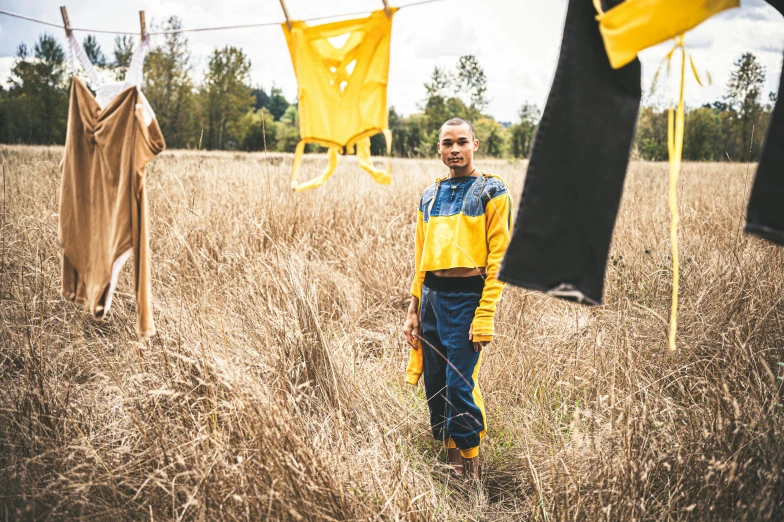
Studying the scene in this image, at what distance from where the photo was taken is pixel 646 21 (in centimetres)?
116

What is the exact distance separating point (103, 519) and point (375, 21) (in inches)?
82.0

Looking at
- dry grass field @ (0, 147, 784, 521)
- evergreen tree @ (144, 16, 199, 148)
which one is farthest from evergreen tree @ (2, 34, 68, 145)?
dry grass field @ (0, 147, 784, 521)

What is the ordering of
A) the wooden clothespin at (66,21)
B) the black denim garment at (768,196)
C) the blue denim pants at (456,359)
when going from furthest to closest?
the blue denim pants at (456,359) < the wooden clothespin at (66,21) < the black denim garment at (768,196)

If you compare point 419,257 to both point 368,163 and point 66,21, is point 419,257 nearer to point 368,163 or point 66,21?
point 368,163

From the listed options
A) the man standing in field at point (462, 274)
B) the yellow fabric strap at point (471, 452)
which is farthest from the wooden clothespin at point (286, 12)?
the yellow fabric strap at point (471, 452)

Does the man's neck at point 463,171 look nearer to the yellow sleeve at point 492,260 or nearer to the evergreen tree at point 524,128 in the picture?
the yellow sleeve at point 492,260

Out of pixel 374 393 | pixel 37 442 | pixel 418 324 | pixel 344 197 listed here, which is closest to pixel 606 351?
pixel 418 324

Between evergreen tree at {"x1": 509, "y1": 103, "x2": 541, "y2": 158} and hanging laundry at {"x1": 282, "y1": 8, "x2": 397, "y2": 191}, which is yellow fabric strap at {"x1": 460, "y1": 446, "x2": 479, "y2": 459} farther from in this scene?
evergreen tree at {"x1": 509, "y1": 103, "x2": 541, "y2": 158}

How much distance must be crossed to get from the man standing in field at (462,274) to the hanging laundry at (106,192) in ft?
3.98

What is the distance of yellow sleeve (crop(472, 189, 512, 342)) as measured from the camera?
2.17 meters

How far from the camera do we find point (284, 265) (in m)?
3.50

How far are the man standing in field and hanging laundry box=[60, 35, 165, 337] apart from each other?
1215mm

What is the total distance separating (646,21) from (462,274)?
1319mm

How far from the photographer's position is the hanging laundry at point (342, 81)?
5.56 feet
